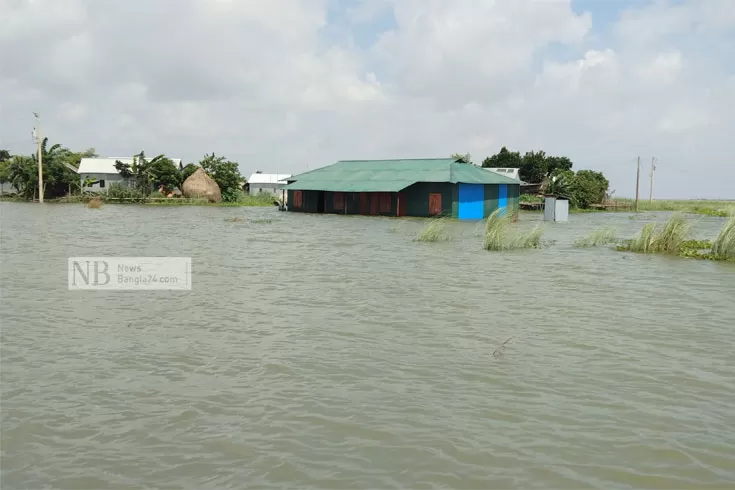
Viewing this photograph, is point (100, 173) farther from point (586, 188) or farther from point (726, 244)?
point (726, 244)

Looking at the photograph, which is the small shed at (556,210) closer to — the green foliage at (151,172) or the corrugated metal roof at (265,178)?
the green foliage at (151,172)

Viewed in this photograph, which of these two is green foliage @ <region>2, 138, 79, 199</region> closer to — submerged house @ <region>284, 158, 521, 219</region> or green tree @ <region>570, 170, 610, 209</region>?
submerged house @ <region>284, 158, 521, 219</region>

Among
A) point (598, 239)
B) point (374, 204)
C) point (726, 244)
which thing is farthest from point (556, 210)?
point (726, 244)

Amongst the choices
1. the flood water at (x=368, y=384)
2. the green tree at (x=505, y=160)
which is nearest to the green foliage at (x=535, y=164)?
the green tree at (x=505, y=160)

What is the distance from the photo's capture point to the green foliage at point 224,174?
54812 mm

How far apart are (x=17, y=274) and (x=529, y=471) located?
11.2 m

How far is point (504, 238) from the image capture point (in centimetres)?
1848

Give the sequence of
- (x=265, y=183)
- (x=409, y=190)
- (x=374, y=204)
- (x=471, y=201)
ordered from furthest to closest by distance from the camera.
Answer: (x=265, y=183) < (x=374, y=204) < (x=409, y=190) < (x=471, y=201)

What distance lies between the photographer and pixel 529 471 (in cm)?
443

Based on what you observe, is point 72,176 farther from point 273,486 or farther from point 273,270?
point 273,486

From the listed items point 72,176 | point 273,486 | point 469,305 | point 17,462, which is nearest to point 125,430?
point 17,462

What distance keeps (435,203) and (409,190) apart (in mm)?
A: 1886

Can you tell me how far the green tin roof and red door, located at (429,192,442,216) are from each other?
43.6 inches

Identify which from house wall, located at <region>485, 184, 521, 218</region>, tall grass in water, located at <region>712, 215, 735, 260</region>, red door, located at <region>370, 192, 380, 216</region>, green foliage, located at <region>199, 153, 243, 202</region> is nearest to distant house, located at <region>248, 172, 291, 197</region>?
green foliage, located at <region>199, 153, 243, 202</region>
